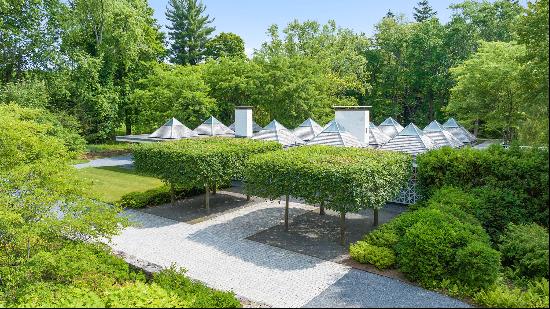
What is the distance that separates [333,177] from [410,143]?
27.5 ft

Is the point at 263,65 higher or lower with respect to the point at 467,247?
higher

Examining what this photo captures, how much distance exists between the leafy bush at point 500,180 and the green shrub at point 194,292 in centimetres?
877

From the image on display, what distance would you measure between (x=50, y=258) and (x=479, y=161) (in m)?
14.2

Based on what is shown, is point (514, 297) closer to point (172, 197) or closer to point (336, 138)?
point (336, 138)

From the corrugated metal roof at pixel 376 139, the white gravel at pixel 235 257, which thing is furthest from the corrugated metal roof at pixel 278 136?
the white gravel at pixel 235 257

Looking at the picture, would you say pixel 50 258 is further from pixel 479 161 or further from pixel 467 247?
pixel 479 161

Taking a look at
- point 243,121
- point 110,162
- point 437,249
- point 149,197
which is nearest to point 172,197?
point 149,197

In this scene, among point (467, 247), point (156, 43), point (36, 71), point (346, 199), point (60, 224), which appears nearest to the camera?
point (467, 247)

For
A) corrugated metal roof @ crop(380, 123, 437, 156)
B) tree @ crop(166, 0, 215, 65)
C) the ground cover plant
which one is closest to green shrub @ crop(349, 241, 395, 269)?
the ground cover plant

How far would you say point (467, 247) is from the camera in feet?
30.8

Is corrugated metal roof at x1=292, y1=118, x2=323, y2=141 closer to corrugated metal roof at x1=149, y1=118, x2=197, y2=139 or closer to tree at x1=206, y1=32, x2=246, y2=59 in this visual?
corrugated metal roof at x1=149, y1=118, x2=197, y2=139

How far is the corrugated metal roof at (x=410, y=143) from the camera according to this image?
18.3 meters

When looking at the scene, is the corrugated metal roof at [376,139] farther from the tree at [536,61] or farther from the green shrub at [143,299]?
the green shrub at [143,299]

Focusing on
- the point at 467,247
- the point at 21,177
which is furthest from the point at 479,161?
the point at 21,177
